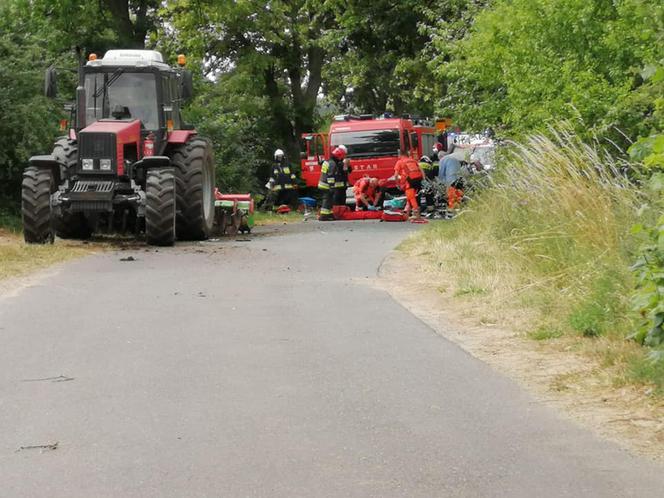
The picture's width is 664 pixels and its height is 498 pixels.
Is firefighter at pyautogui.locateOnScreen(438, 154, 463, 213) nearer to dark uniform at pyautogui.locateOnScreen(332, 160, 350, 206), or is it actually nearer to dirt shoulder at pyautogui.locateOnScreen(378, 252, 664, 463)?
dark uniform at pyautogui.locateOnScreen(332, 160, 350, 206)

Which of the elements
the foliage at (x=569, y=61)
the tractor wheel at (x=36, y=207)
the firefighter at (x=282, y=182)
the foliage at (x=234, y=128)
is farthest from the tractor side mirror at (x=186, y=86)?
the foliage at (x=234, y=128)

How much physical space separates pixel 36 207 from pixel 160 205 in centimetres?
190

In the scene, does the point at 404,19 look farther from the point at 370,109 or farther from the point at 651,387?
the point at 651,387

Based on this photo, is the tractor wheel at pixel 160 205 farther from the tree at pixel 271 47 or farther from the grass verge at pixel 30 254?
the tree at pixel 271 47

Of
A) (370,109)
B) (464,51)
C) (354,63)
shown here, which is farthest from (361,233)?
(370,109)

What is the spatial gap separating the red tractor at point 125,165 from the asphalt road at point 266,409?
6.57 meters

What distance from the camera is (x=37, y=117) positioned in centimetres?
2633

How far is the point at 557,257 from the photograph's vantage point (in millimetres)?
13211

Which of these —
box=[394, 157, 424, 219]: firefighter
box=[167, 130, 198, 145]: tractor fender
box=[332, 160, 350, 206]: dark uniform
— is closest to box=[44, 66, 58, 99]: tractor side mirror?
box=[167, 130, 198, 145]: tractor fender

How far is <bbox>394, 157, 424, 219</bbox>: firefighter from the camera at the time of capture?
2847 centimetres

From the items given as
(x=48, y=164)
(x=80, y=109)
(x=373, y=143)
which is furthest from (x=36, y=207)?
(x=373, y=143)

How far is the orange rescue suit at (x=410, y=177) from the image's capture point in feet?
93.4

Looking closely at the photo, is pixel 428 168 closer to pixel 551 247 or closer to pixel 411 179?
pixel 411 179

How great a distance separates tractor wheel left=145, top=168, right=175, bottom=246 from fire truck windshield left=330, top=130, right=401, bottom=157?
14791 mm
